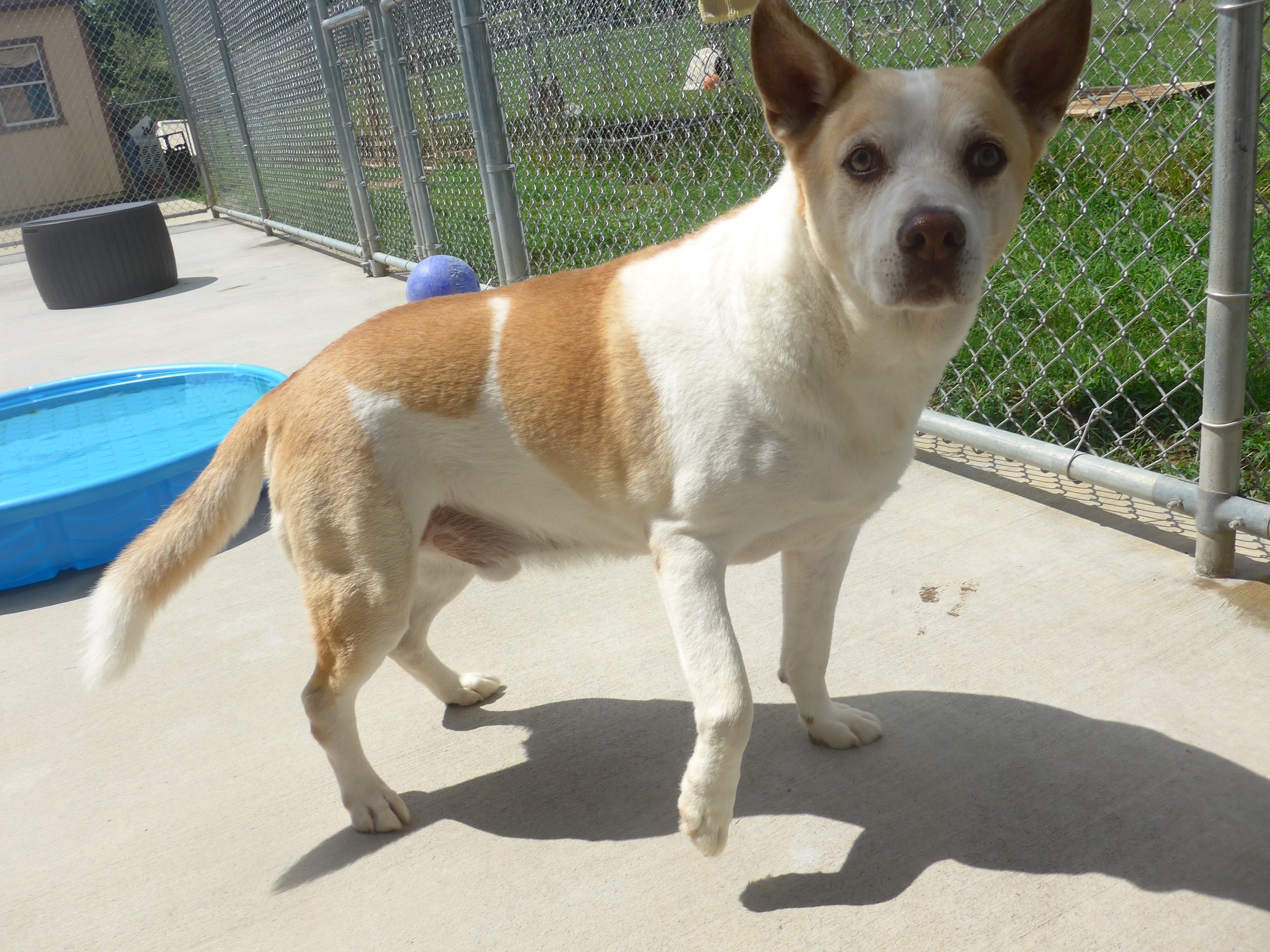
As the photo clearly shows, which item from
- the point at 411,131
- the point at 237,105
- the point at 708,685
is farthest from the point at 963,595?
the point at 237,105

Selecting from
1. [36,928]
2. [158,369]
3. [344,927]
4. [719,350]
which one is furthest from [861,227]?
[158,369]

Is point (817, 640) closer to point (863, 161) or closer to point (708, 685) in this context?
point (708, 685)

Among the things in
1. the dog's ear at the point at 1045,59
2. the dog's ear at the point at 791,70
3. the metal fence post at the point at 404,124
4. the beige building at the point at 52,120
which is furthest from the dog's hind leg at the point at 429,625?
the beige building at the point at 52,120

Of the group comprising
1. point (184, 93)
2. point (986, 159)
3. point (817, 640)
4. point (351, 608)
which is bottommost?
point (817, 640)

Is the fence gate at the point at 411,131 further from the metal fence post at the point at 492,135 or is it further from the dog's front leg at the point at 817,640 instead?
the dog's front leg at the point at 817,640

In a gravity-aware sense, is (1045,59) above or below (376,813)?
above

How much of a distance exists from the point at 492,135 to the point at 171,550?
328 centimetres

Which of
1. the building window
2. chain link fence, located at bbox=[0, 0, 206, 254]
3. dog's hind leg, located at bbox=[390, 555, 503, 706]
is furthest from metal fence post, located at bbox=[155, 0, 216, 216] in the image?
dog's hind leg, located at bbox=[390, 555, 503, 706]

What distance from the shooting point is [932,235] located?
161 cm

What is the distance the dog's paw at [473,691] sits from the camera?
2.44 meters

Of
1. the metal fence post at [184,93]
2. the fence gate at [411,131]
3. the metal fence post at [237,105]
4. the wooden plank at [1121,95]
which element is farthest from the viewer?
the metal fence post at [184,93]

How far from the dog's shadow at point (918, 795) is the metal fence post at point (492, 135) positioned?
3.12 meters

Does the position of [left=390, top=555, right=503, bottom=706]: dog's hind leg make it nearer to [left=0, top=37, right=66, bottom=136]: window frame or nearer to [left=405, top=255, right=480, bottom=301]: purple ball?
[left=405, top=255, right=480, bottom=301]: purple ball

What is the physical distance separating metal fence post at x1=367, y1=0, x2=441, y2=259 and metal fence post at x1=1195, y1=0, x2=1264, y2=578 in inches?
177
